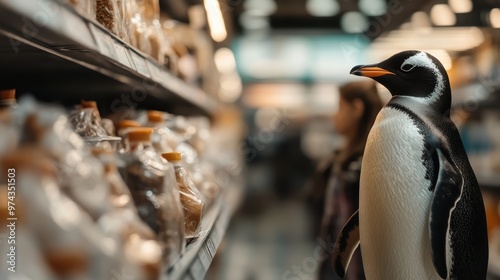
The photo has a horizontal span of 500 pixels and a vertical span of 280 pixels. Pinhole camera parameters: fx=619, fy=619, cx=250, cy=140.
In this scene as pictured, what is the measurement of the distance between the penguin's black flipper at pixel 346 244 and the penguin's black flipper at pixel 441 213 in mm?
300

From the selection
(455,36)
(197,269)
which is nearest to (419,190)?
(197,269)

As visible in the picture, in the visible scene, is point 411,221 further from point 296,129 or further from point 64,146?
point 296,129

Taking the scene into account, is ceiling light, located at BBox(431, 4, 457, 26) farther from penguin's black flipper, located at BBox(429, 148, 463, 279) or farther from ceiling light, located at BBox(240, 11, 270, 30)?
penguin's black flipper, located at BBox(429, 148, 463, 279)

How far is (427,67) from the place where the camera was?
4.34ft

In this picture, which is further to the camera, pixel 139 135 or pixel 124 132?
pixel 124 132

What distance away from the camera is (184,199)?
1553 mm

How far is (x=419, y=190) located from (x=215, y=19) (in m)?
3.07

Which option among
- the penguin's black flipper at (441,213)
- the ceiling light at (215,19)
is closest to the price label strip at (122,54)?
the penguin's black flipper at (441,213)

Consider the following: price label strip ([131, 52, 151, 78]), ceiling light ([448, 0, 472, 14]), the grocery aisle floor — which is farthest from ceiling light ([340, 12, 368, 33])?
price label strip ([131, 52, 151, 78])

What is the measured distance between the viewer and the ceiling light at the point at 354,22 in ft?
23.4

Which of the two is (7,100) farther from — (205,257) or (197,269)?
(205,257)

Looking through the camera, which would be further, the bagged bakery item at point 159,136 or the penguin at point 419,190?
the bagged bakery item at point 159,136

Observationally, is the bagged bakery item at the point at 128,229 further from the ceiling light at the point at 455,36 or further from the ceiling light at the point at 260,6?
the ceiling light at the point at 260,6

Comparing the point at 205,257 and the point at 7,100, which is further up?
the point at 7,100
